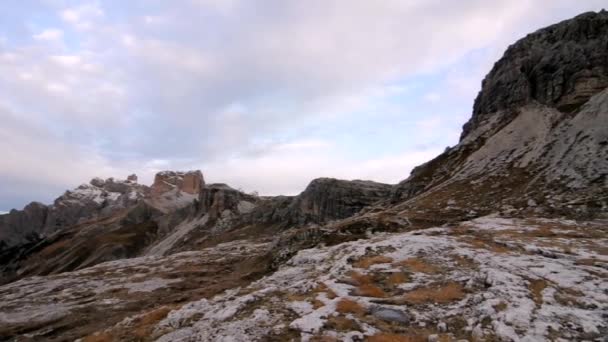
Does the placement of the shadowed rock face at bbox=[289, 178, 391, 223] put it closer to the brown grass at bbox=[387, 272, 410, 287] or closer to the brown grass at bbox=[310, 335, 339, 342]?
the brown grass at bbox=[387, 272, 410, 287]

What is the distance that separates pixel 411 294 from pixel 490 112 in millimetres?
80604

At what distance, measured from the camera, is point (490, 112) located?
289 feet

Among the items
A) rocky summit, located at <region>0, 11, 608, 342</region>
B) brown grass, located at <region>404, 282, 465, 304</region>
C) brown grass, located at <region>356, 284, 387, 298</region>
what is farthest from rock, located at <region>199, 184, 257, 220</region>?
brown grass, located at <region>404, 282, 465, 304</region>

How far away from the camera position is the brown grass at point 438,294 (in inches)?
674

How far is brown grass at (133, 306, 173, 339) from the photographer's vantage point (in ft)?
58.5

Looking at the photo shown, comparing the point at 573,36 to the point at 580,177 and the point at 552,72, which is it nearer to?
the point at 552,72

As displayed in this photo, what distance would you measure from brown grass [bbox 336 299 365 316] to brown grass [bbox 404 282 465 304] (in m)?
2.20

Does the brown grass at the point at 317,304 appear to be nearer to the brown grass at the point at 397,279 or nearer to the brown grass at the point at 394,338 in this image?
the brown grass at the point at 394,338

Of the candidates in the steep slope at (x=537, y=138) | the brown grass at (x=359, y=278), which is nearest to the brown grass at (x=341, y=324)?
the brown grass at (x=359, y=278)

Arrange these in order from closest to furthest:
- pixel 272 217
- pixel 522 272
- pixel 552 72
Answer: pixel 522 272 → pixel 552 72 → pixel 272 217

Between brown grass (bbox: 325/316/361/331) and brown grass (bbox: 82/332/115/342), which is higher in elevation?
brown grass (bbox: 325/316/361/331)

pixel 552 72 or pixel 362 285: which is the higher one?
pixel 552 72

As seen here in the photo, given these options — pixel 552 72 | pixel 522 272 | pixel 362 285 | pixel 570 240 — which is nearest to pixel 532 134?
pixel 552 72

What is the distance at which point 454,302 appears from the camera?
1677cm
